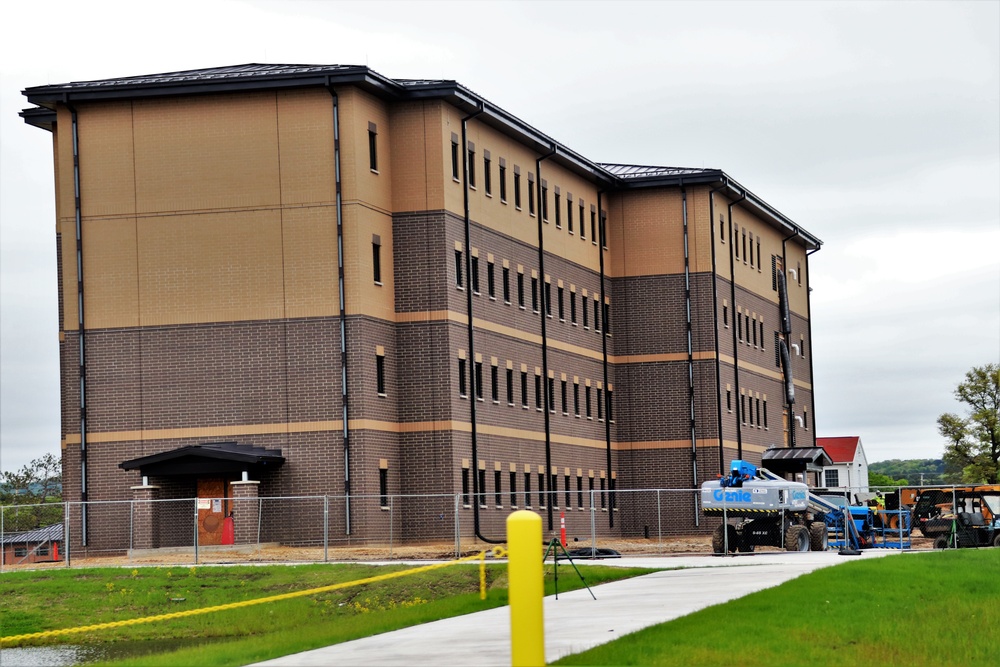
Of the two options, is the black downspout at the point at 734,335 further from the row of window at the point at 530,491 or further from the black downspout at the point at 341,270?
the black downspout at the point at 341,270

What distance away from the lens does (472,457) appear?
2269 inches

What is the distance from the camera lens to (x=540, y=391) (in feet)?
217

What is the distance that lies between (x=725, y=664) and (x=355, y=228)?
35868mm

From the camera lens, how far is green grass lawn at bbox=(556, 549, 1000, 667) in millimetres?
19266

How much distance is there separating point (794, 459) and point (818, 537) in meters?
33.9

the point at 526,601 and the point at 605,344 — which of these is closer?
Answer: the point at 526,601

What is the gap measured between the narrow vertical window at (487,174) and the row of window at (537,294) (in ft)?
8.37

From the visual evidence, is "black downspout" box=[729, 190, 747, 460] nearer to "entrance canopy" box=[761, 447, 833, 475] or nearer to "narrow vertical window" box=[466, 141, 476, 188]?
"entrance canopy" box=[761, 447, 833, 475]

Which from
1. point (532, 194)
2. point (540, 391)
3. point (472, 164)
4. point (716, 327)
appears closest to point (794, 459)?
point (716, 327)

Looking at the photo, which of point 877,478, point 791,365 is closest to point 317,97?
point 791,365

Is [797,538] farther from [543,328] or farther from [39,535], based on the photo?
[39,535]


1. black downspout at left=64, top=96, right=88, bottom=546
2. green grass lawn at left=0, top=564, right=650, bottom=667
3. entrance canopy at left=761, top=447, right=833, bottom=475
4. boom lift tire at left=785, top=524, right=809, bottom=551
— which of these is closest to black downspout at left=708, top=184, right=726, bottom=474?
entrance canopy at left=761, top=447, right=833, bottom=475

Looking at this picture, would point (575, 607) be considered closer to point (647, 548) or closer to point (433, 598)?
point (433, 598)

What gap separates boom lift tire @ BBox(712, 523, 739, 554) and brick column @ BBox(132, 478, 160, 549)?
651 inches
